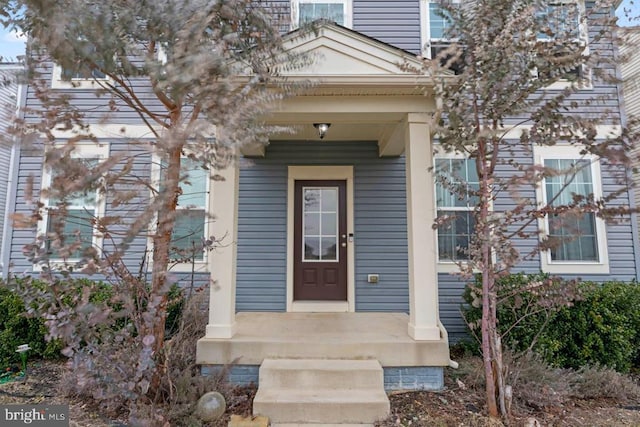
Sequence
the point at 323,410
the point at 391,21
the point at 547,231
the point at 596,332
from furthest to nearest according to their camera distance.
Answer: the point at 391,21
the point at 547,231
the point at 596,332
the point at 323,410

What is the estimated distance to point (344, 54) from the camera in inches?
144

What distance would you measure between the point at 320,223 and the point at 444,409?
3100mm

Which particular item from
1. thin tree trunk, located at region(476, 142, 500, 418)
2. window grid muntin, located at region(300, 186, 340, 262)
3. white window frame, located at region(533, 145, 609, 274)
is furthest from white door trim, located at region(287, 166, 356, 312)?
white window frame, located at region(533, 145, 609, 274)

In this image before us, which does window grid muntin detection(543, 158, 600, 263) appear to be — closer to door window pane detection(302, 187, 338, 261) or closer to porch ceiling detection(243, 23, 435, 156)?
porch ceiling detection(243, 23, 435, 156)

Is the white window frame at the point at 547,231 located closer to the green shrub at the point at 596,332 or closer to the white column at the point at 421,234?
the green shrub at the point at 596,332

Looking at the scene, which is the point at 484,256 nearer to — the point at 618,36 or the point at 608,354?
the point at 618,36

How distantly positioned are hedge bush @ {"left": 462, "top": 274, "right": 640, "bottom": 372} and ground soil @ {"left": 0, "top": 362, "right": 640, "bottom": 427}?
73 centimetres

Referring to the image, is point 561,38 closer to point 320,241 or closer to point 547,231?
point 547,231

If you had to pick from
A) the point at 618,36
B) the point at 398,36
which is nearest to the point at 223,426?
the point at 618,36

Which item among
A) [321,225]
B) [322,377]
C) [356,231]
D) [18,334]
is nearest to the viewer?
[322,377]

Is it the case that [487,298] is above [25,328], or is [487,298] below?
above

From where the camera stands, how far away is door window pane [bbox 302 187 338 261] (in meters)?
5.43

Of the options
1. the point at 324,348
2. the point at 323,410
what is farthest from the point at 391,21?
the point at 323,410

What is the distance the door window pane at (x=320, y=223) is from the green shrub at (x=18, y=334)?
350 cm
